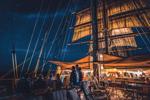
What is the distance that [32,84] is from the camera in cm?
1004

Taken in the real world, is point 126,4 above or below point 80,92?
above

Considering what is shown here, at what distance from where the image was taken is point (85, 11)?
33.6 meters

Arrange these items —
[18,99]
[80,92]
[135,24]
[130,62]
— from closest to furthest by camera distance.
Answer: [18,99] < [80,92] < [130,62] < [135,24]

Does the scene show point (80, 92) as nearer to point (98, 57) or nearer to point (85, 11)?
point (98, 57)

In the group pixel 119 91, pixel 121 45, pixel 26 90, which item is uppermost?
pixel 121 45

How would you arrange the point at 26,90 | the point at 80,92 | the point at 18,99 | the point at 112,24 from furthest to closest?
the point at 112,24 → the point at 80,92 → the point at 26,90 → the point at 18,99

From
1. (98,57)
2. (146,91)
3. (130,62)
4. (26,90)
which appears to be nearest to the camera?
(26,90)

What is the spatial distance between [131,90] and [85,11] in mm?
22080

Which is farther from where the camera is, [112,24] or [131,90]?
[112,24]

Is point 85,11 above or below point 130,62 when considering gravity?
above

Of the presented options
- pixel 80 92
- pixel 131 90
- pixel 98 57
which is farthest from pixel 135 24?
pixel 80 92

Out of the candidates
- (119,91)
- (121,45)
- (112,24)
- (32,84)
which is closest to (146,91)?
(119,91)

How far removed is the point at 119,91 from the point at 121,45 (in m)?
21.0

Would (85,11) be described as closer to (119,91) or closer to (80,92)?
(119,91)
